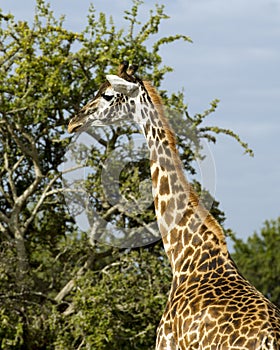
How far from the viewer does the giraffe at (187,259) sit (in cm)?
618

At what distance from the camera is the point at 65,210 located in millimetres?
17312

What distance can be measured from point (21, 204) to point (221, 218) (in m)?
3.84

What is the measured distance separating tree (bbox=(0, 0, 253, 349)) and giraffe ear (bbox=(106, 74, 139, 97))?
758cm

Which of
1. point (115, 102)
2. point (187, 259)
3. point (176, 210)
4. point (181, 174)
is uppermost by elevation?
point (115, 102)

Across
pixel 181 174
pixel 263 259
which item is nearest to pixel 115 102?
pixel 181 174

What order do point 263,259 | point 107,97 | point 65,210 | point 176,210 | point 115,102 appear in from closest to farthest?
point 176,210, point 115,102, point 107,97, point 65,210, point 263,259

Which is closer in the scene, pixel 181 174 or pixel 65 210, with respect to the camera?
pixel 181 174

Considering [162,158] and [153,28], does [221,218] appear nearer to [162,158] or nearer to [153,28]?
[153,28]

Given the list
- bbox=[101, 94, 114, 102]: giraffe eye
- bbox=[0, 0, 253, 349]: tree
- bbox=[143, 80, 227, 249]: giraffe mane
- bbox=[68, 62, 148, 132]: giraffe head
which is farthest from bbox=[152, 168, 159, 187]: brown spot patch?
bbox=[0, 0, 253, 349]: tree

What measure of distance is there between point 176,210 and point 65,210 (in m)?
10.0

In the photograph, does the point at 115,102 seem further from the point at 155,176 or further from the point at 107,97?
the point at 155,176

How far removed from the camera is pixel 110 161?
16.2 meters

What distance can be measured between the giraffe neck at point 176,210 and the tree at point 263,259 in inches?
997

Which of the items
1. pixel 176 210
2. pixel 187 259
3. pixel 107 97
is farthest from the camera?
pixel 107 97
